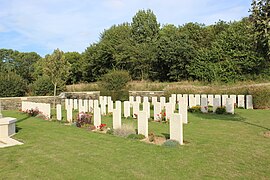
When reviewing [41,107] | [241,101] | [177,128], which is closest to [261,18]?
[177,128]

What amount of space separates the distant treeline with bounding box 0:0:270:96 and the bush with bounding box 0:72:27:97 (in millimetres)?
2890

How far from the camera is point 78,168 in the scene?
17.3ft

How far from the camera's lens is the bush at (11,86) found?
20.9 meters

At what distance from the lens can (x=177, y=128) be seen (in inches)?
285

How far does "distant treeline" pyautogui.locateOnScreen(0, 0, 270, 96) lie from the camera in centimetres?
2583

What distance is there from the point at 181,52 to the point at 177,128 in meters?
25.9

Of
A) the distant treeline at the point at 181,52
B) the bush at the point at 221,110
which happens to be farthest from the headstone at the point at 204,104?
the distant treeline at the point at 181,52

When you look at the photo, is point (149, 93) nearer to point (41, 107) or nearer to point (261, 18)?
point (41, 107)

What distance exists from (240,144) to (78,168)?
14.2 feet

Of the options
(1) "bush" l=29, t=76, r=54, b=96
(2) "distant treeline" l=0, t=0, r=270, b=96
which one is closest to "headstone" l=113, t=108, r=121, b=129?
(2) "distant treeline" l=0, t=0, r=270, b=96

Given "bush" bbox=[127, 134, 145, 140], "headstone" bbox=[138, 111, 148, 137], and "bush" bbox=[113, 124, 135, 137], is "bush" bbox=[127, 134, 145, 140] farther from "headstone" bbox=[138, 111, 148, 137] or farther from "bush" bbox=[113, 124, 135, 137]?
"bush" bbox=[113, 124, 135, 137]

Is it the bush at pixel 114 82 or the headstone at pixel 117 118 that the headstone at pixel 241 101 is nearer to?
the headstone at pixel 117 118

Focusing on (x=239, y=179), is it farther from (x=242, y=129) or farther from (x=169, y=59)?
(x=169, y=59)

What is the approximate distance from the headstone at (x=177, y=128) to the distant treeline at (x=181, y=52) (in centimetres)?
361
